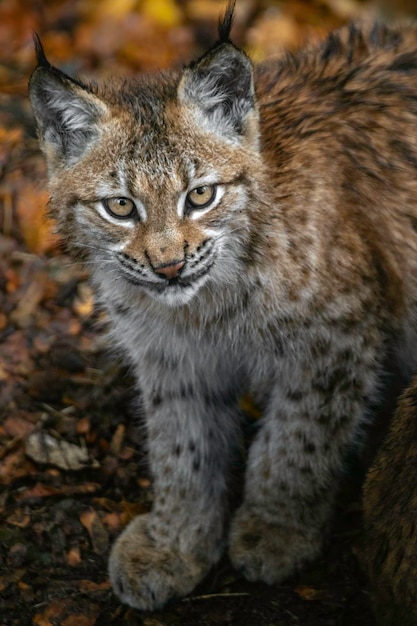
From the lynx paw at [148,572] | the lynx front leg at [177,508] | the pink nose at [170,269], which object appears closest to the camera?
the pink nose at [170,269]

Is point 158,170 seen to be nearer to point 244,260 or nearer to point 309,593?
point 244,260

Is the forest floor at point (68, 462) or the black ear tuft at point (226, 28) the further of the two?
the forest floor at point (68, 462)

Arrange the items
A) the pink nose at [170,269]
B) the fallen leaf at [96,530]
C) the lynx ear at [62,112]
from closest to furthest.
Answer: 1. the pink nose at [170,269]
2. the lynx ear at [62,112]
3. the fallen leaf at [96,530]

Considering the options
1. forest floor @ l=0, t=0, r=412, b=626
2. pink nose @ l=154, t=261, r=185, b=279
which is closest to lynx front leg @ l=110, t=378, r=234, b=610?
forest floor @ l=0, t=0, r=412, b=626

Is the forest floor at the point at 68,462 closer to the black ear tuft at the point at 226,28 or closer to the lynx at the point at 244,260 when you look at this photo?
the lynx at the point at 244,260

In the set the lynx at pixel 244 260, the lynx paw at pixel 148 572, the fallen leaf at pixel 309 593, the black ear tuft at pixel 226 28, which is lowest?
the fallen leaf at pixel 309 593

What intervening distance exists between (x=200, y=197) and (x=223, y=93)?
43cm

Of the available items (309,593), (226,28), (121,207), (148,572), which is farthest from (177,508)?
(226,28)

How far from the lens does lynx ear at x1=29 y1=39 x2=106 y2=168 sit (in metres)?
3.71

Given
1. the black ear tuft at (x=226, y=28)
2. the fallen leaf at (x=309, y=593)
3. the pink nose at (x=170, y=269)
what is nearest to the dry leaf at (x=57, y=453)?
the fallen leaf at (x=309, y=593)

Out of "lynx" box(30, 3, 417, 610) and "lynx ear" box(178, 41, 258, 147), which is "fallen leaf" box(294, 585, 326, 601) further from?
"lynx ear" box(178, 41, 258, 147)

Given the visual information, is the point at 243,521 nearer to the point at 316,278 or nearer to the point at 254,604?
the point at 254,604

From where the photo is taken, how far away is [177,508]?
178 inches

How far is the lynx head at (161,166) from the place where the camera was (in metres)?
3.65
